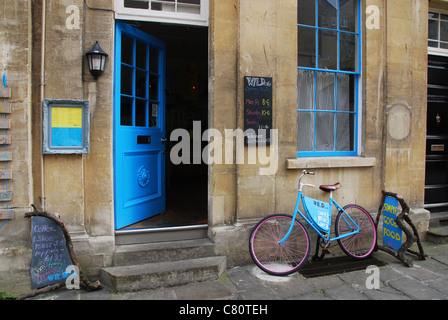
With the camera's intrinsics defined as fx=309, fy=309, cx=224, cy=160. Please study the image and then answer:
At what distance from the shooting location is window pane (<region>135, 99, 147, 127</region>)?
4.70 metres

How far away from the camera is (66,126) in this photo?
12.6 ft

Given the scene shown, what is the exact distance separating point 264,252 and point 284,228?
1.41 feet

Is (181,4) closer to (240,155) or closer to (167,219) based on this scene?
(240,155)

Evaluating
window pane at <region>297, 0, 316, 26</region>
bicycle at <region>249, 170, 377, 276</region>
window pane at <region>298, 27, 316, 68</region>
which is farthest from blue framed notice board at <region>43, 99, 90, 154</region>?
window pane at <region>297, 0, 316, 26</region>

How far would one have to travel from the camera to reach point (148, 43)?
4.82 m

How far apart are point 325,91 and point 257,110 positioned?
4.66 feet

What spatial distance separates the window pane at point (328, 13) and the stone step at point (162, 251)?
3877mm

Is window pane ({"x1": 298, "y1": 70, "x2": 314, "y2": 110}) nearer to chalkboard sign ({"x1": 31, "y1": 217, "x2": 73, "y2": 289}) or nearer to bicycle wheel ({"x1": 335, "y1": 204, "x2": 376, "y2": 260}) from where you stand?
bicycle wheel ({"x1": 335, "y1": 204, "x2": 376, "y2": 260})

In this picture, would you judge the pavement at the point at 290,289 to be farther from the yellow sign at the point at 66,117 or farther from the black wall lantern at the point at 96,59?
the black wall lantern at the point at 96,59

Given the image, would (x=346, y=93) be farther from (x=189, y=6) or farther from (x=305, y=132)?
(x=189, y=6)

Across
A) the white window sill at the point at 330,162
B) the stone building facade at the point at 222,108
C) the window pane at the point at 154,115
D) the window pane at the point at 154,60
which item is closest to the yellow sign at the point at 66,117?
the stone building facade at the point at 222,108

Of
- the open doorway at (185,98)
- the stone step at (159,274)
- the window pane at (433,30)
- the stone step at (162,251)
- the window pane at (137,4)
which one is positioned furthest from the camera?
the open doorway at (185,98)

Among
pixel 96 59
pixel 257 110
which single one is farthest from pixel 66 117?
pixel 257 110

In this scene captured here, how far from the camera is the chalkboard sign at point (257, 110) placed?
4.35 meters
